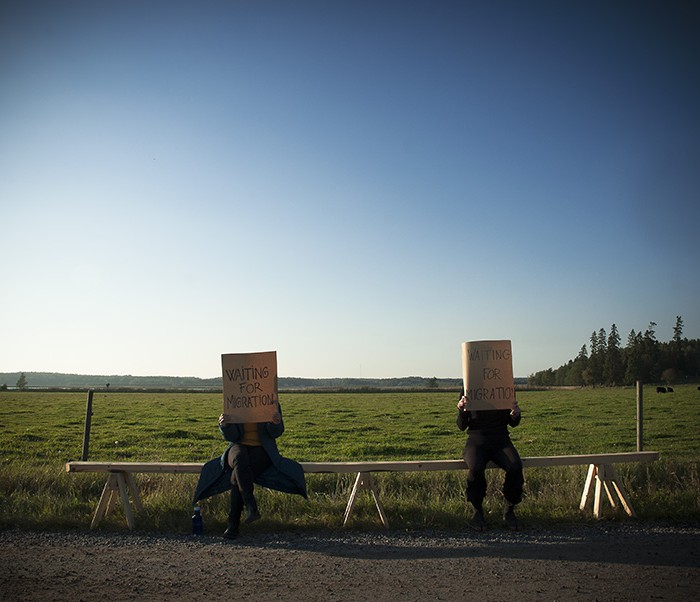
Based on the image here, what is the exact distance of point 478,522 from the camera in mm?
6352

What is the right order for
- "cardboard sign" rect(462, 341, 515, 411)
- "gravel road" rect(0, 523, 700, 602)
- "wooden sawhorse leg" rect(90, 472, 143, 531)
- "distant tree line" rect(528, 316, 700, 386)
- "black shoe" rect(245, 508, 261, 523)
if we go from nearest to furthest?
"gravel road" rect(0, 523, 700, 602), "black shoe" rect(245, 508, 261, 523), "wooden sawhorse leg" rect(90, 472, 143, 531), "cardboard sign" rect(462, 341, 515, 411), "distant tree line" rect(528, 316, 700, 386)

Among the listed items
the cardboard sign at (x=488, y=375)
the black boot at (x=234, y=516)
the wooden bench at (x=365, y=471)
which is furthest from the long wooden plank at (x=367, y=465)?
the black boot at (x=234, y=516)

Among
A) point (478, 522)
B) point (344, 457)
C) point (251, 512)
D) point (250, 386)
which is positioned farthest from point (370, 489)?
point (344, 457)

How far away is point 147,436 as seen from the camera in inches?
944

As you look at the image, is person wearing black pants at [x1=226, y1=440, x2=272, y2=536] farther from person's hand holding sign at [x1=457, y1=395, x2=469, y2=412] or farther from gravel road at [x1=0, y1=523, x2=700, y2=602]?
person's hand holding sign at [x1=457, y1=395, x2=469, y2=412]

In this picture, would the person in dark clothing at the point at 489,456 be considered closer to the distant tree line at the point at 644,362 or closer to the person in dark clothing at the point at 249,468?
the person in dark clothing at the point at 249,468

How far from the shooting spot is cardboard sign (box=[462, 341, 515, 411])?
6.91 m

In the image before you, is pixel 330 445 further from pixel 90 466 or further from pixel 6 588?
pixel 6 588

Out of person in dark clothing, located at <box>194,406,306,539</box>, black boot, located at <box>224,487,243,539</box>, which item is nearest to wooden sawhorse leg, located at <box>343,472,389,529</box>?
person in dark clothing, located at <box>194,406,306,539</box>

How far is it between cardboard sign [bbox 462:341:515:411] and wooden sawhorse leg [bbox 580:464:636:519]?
1361 mm

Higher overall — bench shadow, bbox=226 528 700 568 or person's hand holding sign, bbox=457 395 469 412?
person's hand holding sign, bbox=457 395 469 412

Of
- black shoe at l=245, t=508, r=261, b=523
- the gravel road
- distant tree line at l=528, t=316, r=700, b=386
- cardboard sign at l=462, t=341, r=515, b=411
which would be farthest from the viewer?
distant tree line at l=528, t=316, r=700, b=386

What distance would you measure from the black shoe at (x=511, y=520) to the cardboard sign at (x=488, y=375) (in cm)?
117

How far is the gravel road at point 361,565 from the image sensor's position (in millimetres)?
4469
